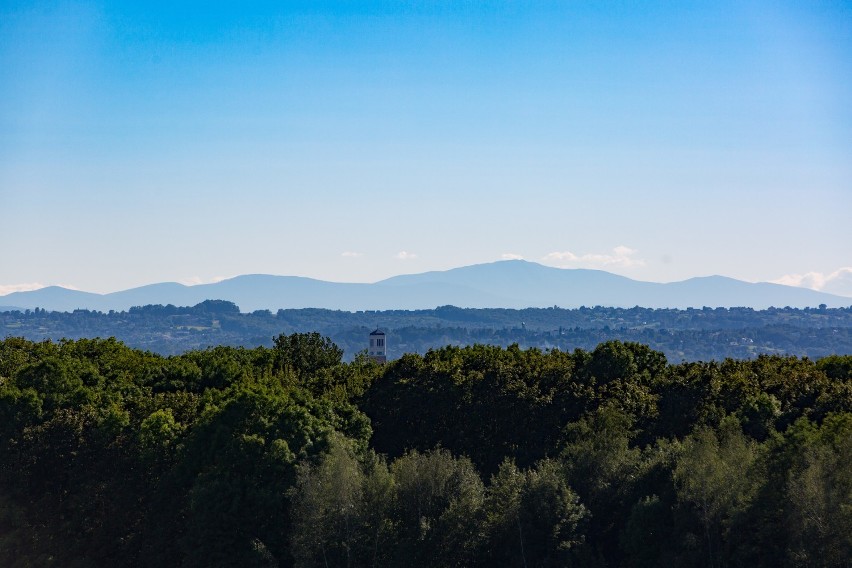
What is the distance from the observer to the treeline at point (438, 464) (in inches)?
1615

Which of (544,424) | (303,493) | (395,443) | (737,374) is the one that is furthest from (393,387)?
(737,374)

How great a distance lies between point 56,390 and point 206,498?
12.3 metres

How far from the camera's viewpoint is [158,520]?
1827 inches

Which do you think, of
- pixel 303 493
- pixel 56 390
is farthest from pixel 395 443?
pixel 56 390

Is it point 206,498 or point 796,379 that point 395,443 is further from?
point 796,379

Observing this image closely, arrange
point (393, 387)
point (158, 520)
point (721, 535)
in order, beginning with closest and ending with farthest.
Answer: point (721, 535)
point (158, 520)
point (393, 387)

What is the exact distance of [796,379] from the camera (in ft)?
173

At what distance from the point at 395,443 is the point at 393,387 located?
3.50 metres

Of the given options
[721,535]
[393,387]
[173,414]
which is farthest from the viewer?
[393,387]

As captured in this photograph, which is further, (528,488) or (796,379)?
(796,379)

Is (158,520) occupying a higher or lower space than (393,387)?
lower

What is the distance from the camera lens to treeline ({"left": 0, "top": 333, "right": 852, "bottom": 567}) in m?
41.0

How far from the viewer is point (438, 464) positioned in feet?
144

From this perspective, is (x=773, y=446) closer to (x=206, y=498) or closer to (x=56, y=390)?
(x=206, y=498)
